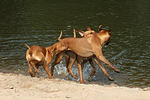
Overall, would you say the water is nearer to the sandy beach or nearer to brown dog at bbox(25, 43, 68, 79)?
brown dog at bbox(25, 43, 68, 79)

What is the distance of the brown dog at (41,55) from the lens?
7.57 m

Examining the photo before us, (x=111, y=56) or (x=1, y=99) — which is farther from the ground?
(x=1, y=99)

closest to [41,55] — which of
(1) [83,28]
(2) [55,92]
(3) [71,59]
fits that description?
(3) [71,59]

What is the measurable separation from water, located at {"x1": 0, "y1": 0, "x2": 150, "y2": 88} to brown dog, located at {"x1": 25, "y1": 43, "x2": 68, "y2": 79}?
1337 millimetres

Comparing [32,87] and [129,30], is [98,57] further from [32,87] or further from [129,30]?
[129,30]

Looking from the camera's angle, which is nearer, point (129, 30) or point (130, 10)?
point (129, 30)

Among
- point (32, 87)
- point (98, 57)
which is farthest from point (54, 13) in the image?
point (32, 87)

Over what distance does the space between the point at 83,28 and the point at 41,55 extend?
8.20 meters

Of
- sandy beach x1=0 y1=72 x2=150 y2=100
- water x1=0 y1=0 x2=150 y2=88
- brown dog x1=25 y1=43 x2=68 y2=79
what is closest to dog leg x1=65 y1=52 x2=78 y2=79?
water x1=0 y1=0 x2=150 y2=88

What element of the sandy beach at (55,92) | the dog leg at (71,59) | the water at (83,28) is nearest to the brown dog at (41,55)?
the dog leg at (71,59)

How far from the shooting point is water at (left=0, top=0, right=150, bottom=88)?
9859mm

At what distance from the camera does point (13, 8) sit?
22.0 metres

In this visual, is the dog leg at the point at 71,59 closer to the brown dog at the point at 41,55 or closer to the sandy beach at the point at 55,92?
the brown dog at the point at 41,55

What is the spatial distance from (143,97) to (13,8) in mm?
18019
